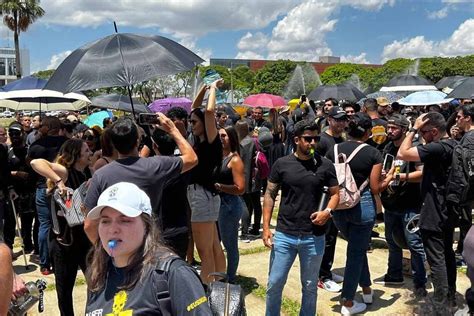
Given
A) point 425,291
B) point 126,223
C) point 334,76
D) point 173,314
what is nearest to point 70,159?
point 126,223

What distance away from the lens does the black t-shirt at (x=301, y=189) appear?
3740 mm

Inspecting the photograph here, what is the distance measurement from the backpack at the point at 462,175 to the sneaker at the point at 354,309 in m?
1.41

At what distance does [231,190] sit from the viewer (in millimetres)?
4598

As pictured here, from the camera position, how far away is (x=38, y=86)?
8250 mm

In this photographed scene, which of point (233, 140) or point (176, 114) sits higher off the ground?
point (176, 114)

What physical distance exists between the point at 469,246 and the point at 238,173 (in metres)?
3.00

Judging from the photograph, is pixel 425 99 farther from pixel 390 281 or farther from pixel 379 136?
pixel 390 281

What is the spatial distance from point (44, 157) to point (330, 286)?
3819 mm

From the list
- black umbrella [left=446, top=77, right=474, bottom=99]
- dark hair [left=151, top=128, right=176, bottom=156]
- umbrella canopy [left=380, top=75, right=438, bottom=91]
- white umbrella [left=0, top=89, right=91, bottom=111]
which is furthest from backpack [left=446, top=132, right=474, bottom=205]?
umbrella canopy [left=380, top=75, right=438, bottom=91]

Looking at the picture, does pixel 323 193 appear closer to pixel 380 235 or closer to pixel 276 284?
pixel 276 284

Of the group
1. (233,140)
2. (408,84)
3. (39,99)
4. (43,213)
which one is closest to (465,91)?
(408,84)

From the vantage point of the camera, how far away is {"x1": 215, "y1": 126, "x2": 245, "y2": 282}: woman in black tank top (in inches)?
184

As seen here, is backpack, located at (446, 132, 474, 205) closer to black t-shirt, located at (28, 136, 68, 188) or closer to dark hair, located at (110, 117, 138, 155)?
dark hair, located at (110, 117, 138, 155)

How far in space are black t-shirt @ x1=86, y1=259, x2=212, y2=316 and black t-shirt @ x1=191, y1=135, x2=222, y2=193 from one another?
227 centimetres
